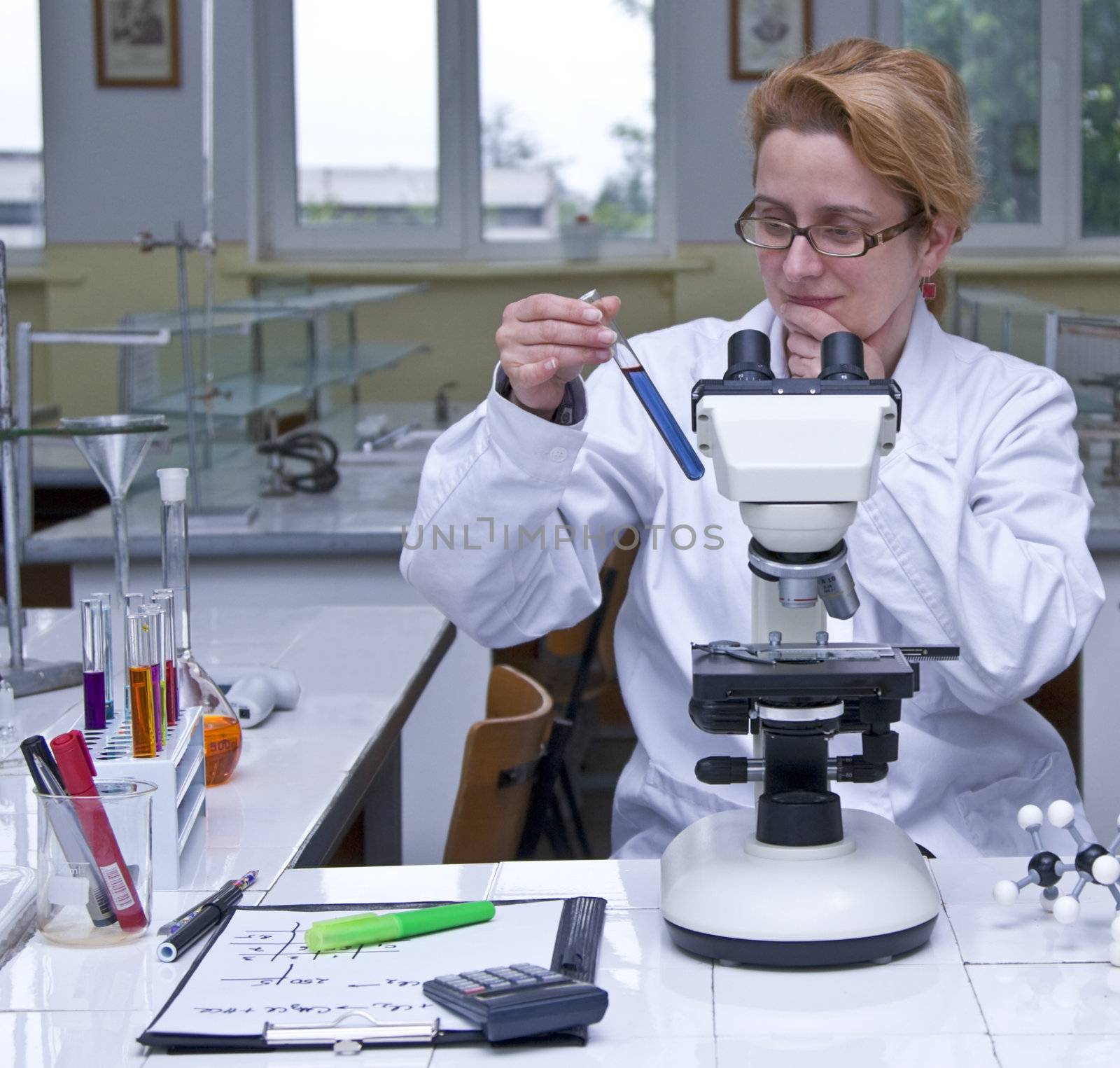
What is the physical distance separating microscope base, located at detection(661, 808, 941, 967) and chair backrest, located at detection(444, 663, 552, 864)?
1.98ft

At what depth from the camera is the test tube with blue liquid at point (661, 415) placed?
0.96 m

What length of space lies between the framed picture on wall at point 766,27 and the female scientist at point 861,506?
11.4ft

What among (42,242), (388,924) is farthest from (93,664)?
(42,242)

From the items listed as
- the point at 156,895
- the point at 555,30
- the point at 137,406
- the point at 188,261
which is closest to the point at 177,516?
the point at 156,895

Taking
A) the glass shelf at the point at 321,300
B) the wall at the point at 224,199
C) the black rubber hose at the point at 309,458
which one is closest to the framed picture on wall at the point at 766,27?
the wall at the point at 224,199

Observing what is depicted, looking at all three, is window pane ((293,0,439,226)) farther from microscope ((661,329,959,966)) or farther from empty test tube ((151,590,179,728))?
microscope ((661,329,959,966))

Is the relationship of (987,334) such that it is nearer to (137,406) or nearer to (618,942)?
(137,406)

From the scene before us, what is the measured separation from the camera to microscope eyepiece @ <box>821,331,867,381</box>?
87 cm

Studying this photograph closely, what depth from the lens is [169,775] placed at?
103 cm

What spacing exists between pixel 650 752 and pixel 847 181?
1.75 feet

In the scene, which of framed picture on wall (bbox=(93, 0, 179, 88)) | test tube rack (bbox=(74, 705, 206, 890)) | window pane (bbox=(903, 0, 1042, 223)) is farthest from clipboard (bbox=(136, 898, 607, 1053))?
framed picture on wall (bbox=(93, 0, 179, 88))

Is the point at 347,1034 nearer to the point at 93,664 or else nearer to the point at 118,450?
the point at 93,664

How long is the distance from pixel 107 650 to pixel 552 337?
1.36 feet

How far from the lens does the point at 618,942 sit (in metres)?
0.90
